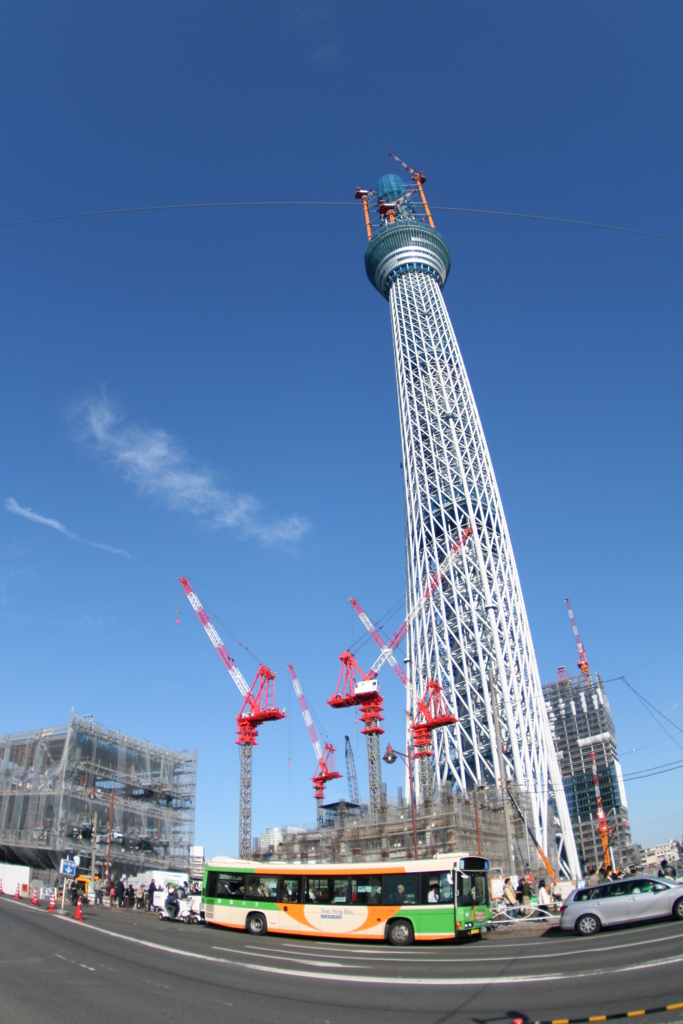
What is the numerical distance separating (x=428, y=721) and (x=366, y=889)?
135 ft

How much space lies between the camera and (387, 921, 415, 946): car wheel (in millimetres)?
20906

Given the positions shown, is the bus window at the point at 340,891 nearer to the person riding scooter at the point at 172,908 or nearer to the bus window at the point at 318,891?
the bus window at the point at 318,891

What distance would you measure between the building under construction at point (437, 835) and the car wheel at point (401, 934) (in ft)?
91.8

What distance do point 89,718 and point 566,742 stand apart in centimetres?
14666

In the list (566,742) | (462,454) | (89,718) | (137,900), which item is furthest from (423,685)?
(566,742)

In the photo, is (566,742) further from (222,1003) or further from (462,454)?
(222,1003)

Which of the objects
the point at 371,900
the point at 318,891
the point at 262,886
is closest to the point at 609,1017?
the point at 371,900

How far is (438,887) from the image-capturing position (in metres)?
21.0

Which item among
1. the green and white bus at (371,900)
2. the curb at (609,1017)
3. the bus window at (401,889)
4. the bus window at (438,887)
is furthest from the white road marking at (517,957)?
the curb at (609,1017)

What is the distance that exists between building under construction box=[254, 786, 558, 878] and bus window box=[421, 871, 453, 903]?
28.3 meters

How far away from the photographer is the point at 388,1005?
11.2 meters

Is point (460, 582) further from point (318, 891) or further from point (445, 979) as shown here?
point (445, 979)

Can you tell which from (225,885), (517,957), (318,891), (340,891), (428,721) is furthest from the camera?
(428,721)

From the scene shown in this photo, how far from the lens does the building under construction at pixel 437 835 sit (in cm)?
5060
